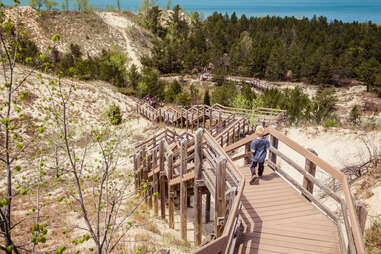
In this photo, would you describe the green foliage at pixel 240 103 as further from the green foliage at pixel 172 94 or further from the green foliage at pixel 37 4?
the green foliage at pixel 37 4

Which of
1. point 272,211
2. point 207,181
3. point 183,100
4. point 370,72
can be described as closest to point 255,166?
point 207,181

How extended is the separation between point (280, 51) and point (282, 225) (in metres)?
53.2

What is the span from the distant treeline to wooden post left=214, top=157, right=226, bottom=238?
4347 cm

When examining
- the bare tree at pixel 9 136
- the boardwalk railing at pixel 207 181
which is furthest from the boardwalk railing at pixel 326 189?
the bare tree at pixel 9 136

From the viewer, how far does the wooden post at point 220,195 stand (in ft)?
16.5

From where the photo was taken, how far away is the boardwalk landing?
4.17 meters

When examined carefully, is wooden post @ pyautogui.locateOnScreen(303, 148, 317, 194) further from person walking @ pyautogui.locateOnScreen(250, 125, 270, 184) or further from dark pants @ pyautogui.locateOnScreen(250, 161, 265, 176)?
dark pants @ pyautogui.locateOnScreen(250, 161, 265, 176)

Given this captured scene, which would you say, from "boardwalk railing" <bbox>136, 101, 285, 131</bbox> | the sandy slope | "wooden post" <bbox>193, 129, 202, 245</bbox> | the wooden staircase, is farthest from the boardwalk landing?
the sandy slope

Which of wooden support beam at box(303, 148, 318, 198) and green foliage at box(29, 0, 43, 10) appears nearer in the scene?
wooden support beam at box(303, 148, 318, 198)

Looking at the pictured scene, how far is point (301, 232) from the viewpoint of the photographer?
15.0 feet

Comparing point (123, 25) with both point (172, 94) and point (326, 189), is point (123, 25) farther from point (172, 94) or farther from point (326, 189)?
point (326, 189)

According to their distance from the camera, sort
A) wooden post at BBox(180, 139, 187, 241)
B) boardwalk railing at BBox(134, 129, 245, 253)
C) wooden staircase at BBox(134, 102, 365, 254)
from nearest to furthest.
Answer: boardwalk railing at BBox(134, 129, 245, 253) → wooden staircase at BBox(134, 102, 365, 254) → wooden post at BBox(180, 139, 187, 241)

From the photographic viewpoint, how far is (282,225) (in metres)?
4.76

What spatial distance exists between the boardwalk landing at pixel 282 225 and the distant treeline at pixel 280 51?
42383 millimetres
